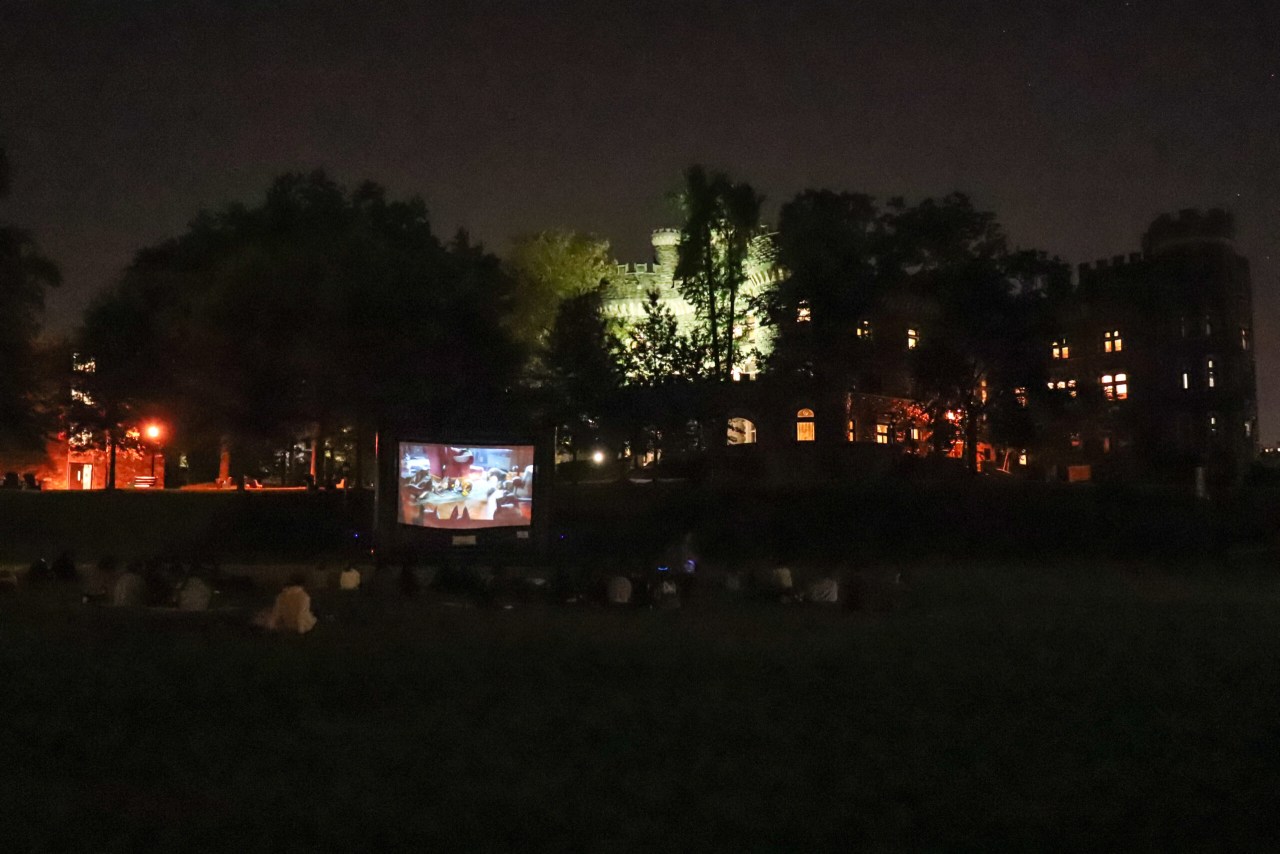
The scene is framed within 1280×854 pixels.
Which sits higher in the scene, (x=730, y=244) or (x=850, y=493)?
(x=730, y=244)

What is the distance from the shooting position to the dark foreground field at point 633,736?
694 cm

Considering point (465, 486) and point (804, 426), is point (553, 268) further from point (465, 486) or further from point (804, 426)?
point (465, 486)

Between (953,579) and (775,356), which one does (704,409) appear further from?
(953,579)

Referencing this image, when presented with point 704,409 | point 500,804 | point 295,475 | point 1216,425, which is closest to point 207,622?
point 500,804

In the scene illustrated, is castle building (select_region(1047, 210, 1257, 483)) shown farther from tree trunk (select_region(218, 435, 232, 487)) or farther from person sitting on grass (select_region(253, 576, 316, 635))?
person sitting on grass (select_region(253, 576, 316, 635))

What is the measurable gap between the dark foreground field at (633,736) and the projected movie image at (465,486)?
1003 cm

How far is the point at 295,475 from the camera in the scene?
62469mm

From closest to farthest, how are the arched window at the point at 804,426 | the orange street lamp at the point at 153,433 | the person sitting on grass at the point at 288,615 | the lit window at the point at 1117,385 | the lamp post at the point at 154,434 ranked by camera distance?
the person sitting on grass at the point at 288,615
the orange street lamp at the point at 153,433
the lamp post at the point at 154,434
the arched window at the point at 804,426
the lit window at the point at 1117,385

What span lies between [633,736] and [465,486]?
17.5 metres

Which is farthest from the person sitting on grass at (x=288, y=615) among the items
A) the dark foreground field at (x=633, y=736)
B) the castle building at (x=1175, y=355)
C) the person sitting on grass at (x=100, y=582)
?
the castle building at (x=1175, y=355)

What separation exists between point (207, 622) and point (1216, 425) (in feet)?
182

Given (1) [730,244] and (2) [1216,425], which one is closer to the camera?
(1) [730,244]

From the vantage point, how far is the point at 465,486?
85.5 feet

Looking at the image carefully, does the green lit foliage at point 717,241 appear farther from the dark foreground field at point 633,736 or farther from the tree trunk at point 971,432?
the dark foreground field at point 633,736
